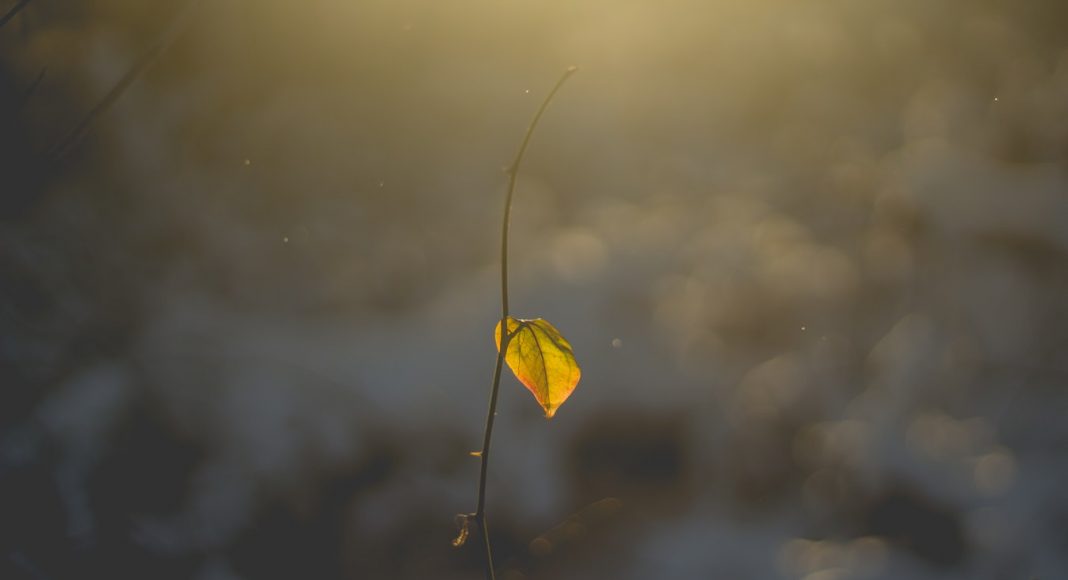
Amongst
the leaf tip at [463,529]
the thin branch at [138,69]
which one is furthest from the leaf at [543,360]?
the thin branch at [138,69]

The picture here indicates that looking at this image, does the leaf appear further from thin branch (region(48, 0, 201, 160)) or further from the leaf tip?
thin branch (region(48, 0, 201, 160))

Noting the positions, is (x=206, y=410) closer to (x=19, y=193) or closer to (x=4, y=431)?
(x=4, y=431)

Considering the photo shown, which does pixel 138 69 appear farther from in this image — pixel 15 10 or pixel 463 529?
pixel 463 529

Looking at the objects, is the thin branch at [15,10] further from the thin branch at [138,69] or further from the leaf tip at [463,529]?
the leaf tip at [463,529]

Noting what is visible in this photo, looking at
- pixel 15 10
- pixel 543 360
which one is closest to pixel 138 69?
pixel 15 10

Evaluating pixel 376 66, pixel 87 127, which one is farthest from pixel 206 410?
pixel 87 127

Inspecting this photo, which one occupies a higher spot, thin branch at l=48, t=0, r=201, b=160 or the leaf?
the leaf

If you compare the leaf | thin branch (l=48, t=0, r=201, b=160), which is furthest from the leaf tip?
thin branch (l=48, t=0, r=201, b=160)

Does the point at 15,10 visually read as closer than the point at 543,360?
Yes
